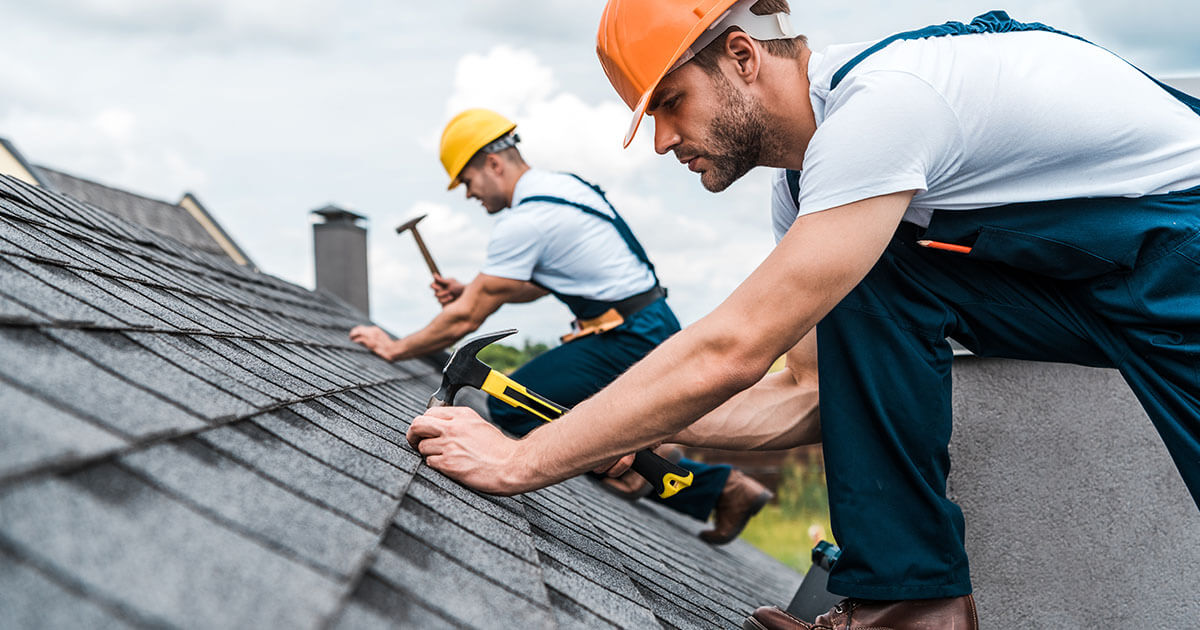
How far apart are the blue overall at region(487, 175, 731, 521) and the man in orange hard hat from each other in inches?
93.8

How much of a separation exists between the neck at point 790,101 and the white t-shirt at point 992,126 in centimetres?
4

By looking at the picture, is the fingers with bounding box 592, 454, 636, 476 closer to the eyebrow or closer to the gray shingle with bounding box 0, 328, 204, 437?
the eyebrow

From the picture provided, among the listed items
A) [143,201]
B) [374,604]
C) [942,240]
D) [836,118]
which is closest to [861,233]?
[836,118]

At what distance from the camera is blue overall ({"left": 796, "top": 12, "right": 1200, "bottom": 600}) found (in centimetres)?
197

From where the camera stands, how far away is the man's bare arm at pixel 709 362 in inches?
65.3

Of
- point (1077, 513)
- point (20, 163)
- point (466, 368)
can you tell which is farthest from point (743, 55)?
point (20, 163)

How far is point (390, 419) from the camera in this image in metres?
2.36

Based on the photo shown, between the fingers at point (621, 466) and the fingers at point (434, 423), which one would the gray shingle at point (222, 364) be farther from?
the fingers at point (621, 466)

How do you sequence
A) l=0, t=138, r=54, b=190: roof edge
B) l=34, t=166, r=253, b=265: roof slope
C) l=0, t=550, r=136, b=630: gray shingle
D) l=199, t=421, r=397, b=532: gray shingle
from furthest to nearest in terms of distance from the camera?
l=34, t=166, r=253, b=265: roof slope
l=0, t=138, r=54, b=190: roof edge
l=199, t=421, r=397, b=532: gray shingle
l=0, t=550, r=136, b=630: gray shingle

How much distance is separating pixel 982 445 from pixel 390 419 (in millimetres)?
2007

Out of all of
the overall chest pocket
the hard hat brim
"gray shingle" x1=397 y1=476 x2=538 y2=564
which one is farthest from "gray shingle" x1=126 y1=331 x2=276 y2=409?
the overall chest pocket

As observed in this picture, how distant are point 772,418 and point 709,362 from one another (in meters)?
1.05

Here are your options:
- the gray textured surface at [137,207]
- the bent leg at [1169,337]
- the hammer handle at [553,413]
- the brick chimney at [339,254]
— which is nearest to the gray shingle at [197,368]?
the hammer handle at [553,413]

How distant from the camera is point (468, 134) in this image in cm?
511
